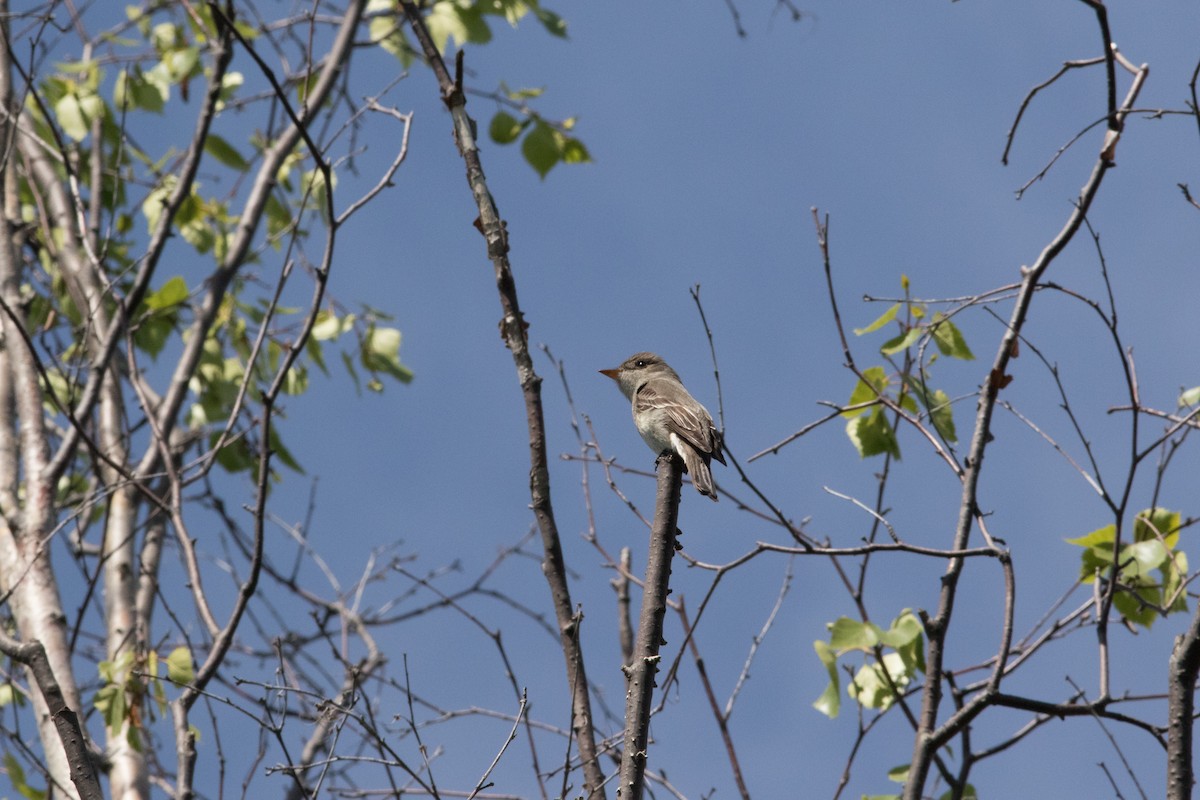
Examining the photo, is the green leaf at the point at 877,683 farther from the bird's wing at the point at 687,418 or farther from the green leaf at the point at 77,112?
the green leaf at the point at 77,112

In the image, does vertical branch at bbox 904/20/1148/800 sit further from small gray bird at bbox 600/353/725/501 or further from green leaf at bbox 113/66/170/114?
green leaf at bbox 113/66/170/114

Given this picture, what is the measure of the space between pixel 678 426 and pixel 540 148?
121 inches

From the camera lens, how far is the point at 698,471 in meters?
4.95

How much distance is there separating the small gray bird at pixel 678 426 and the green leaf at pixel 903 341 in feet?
2.70

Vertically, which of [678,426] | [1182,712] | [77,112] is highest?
[77,112]

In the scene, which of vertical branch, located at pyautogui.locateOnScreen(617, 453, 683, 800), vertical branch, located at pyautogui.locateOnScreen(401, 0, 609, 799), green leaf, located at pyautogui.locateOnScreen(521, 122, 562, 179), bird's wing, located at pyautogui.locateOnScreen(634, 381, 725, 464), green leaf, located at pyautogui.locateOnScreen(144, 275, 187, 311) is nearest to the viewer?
vertical branch, located at pyautogui.locateOnScreen(617, 453, 683, 800)

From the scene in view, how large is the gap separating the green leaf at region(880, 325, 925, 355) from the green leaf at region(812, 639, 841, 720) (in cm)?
114

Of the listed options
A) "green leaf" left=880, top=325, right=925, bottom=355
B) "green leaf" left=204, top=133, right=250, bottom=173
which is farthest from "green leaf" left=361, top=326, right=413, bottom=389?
"green leaf" left=880, top=325, right=925, bottom=355

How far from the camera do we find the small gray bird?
16.4 feet

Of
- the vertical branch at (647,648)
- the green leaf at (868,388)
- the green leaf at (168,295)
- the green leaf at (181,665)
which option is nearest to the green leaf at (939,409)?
the green leaf at (868,388)

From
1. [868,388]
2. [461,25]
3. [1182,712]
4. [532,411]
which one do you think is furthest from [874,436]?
[461,25]

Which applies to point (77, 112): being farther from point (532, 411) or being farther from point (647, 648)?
point (647, 648)

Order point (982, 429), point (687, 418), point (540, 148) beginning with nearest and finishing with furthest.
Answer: point (982, 429) < point (687, 418) < point (540, 148)

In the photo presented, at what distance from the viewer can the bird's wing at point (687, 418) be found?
17.3 ft
